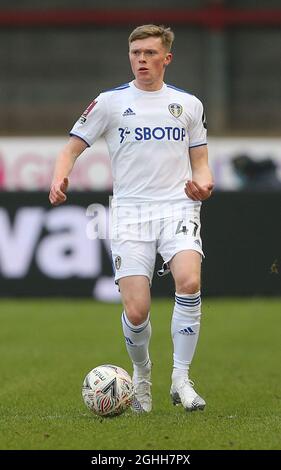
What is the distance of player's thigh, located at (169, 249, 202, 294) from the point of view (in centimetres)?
767

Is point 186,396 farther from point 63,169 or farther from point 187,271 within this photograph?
point 63,169

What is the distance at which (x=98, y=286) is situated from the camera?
17438mm

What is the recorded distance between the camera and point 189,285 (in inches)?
302

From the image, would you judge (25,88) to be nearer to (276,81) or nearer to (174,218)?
(276,81)

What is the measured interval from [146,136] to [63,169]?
1.94 feet

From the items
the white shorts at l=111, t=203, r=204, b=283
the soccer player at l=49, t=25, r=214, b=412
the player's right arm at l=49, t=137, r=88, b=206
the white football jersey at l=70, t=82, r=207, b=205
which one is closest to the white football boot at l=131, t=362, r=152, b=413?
the soccer player at l=49, t=25, r=214, b=412

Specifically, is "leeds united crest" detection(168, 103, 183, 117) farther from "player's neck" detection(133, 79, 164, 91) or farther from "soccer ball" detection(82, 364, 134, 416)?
"soccer ball" detection(82, 364, 134, 416)

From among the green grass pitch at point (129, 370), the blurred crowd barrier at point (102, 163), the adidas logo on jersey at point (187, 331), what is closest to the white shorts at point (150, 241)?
the adidas logo on jersey at point (187, 331)

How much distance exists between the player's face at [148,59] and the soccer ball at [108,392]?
193 cm

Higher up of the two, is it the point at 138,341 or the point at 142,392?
the point at 138,341

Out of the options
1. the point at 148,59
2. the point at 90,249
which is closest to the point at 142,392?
the point at 148,59

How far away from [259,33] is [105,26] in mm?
3481
